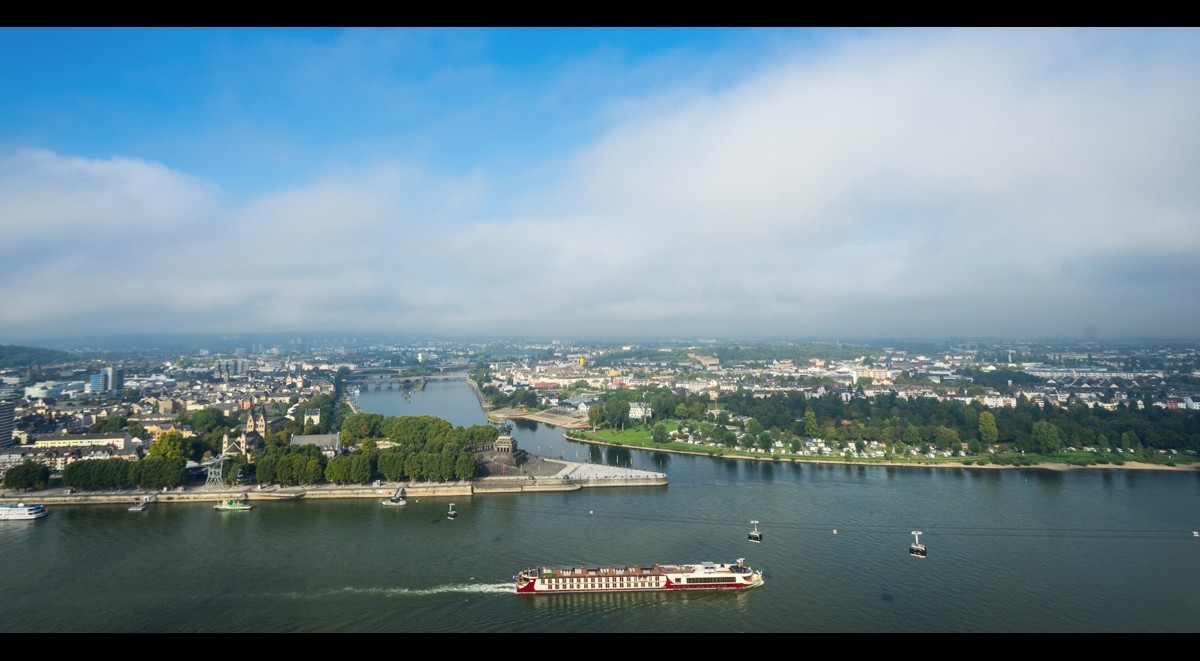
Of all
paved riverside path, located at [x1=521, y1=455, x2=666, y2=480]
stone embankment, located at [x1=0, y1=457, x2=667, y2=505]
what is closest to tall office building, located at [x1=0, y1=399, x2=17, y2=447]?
stone embankment, located at [x1=0, y1=457, x2=667, y2=505]

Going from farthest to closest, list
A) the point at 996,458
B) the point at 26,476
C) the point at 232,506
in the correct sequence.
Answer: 1. the point at 996,458
2. the point at 26,476
3. the point at 232,506

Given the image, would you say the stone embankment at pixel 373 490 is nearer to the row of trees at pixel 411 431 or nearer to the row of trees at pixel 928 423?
the row of trees at pixel 411 431

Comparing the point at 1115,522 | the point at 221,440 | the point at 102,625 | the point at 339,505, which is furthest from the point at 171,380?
the point at 1115,522

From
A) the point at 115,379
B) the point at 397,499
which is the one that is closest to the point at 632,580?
the point at 397,499

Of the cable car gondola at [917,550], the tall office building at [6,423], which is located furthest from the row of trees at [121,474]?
the cable car gondola at [917,550]

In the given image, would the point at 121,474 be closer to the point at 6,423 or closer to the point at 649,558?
the point at 6,423
